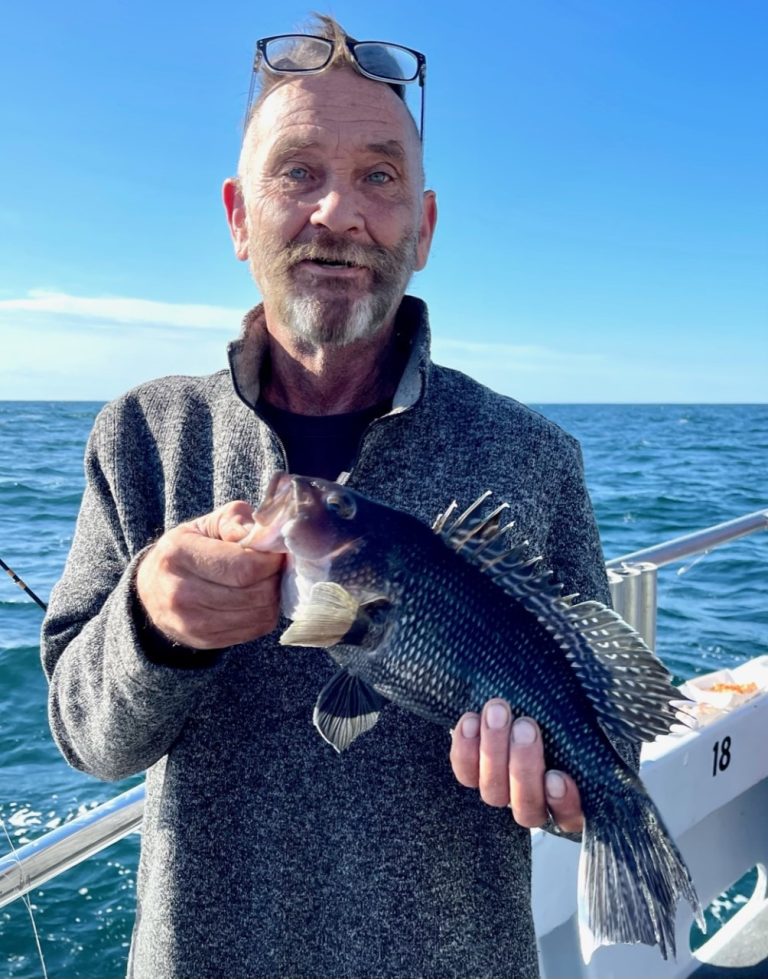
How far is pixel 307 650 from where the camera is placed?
218cm

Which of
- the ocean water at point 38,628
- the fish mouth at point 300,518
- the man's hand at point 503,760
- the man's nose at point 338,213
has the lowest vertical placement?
the ocean water at point 38,628

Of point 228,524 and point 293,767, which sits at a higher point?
point 228,524

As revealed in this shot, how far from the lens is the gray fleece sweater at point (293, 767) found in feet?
6.75

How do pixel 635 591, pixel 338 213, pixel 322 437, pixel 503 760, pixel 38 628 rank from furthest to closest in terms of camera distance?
pixel 38 628
pixel 635 591
pixel 322 437
pixel 338 213
pixel 503 760

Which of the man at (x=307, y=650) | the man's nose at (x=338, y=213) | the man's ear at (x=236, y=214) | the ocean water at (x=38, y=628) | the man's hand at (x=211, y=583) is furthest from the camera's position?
the ocean water at (x=38, y=628)

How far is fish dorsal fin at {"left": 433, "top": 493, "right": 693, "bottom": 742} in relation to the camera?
201 centimetres

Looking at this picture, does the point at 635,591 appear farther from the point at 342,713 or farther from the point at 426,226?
the point at 342,713

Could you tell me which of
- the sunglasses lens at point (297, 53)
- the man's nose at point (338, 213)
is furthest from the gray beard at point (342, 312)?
the sunglasses lens at point (297, 53)

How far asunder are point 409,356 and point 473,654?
0.92 metres

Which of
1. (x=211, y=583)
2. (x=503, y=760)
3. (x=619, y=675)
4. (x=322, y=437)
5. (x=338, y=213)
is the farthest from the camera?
(x=322, y=437)

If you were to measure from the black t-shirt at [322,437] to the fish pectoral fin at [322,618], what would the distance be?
0.58 m

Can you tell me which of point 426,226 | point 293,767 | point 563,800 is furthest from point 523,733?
point 426,226

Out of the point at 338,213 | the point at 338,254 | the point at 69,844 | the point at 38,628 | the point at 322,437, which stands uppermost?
the point at 338,213

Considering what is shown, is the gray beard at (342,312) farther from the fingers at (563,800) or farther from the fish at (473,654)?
Result: the fingers at (563,800)
